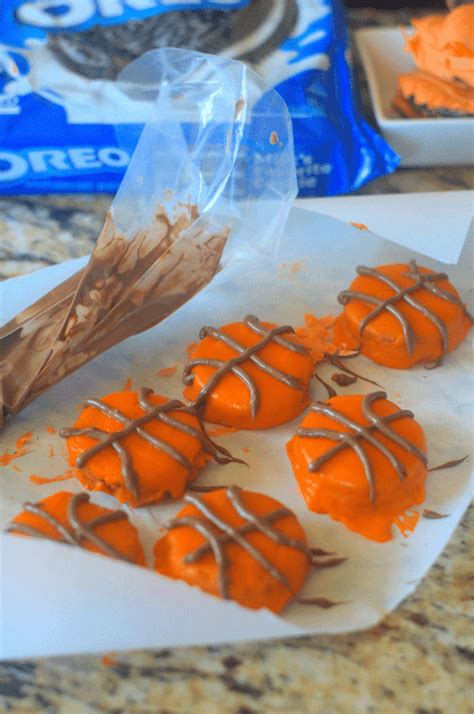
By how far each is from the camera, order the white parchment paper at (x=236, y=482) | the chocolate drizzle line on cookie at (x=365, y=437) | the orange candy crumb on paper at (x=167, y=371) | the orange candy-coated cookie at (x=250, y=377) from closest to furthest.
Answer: the white parchment paper at (x=236, y=482), the chocolate drizzle line on cookie at (x=365, y=437), the orange candy-coated cookie at (x=250, y=377), the orange candy crumb on paper at (x=167, y=371)

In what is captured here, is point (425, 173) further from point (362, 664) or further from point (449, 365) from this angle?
point (362, 664)

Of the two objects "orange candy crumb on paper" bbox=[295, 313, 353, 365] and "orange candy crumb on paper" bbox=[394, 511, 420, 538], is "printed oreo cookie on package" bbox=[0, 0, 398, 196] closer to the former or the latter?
"orange candy crumb on paper" bbox=[295, 313, 353, 365]

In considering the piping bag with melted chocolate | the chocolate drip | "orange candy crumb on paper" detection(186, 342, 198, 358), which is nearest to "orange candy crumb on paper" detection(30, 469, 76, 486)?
the piping bag with melted chocolate

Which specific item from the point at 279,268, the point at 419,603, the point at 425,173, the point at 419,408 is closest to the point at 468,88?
the point at 425,173

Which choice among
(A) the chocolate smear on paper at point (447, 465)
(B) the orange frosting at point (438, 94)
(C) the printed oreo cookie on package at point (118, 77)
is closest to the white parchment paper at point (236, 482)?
(A) the chocolate smear on paper at point (447, 465)

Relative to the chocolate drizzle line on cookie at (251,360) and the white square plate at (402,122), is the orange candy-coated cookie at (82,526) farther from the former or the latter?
the white square plate at (402,122)

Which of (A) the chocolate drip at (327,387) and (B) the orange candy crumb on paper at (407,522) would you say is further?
(A) the chocolate drip at (327,387)
